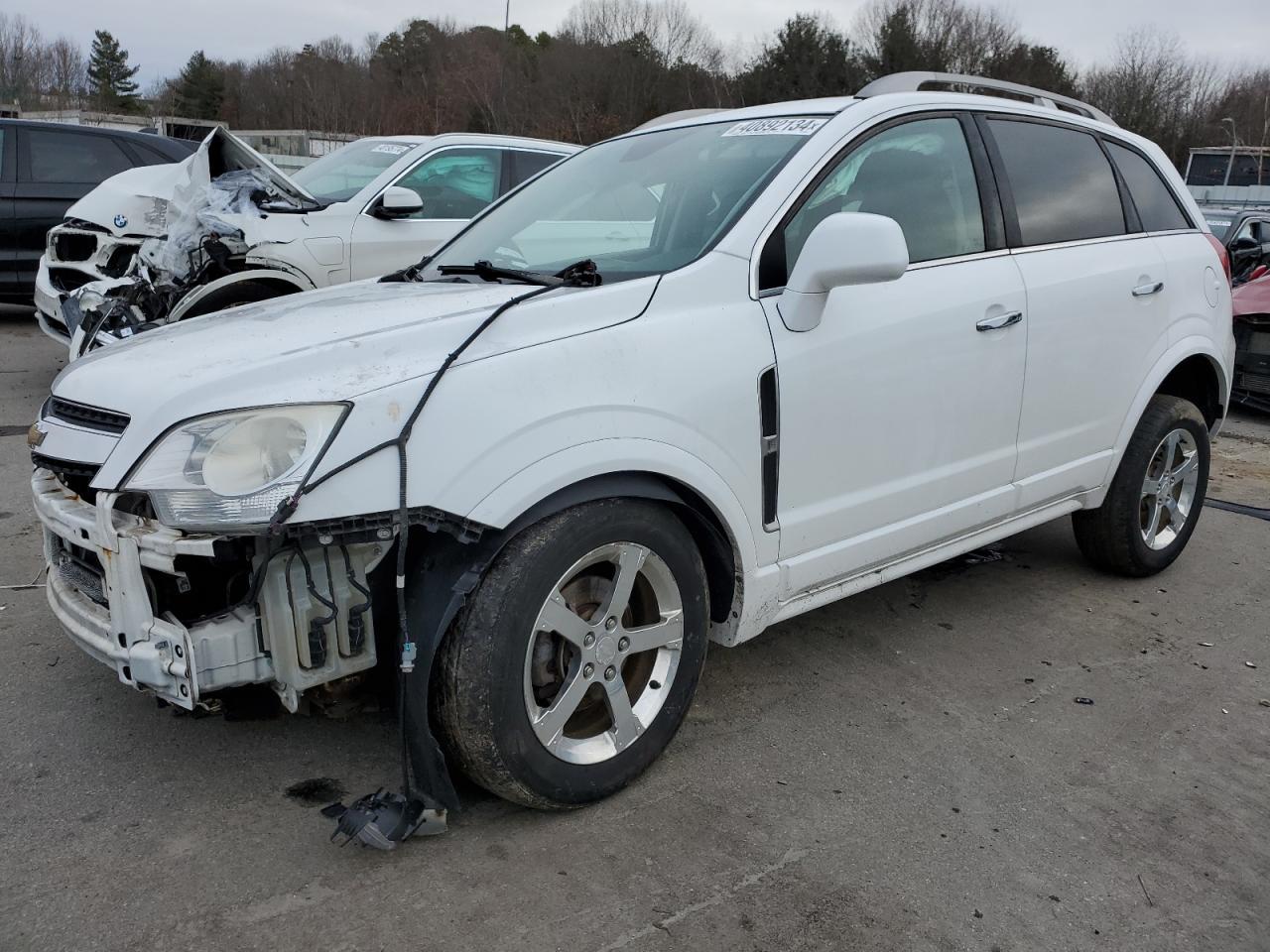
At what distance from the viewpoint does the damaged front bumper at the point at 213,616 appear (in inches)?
92.4

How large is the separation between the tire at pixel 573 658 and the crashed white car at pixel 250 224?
3.78m

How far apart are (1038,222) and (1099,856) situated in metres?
2.27

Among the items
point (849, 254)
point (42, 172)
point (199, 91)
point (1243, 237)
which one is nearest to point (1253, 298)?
point (1243, 237)

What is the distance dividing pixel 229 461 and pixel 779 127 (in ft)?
6.74

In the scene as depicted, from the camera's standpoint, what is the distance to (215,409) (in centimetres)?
237

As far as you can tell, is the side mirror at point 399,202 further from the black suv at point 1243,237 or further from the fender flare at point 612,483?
the black suv at point 1243,237

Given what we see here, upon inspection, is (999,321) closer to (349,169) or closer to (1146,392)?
(1146,392)

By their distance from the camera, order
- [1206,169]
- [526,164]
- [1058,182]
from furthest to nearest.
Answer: [1206,169] → [526,164] → [1058,182]

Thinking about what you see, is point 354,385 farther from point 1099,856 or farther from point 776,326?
point 1099,856

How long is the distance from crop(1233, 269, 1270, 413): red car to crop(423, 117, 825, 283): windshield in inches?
270

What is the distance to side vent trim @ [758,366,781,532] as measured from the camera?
2924 millimetres

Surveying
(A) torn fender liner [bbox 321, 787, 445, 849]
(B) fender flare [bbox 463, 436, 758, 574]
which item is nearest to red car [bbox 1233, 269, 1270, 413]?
(B) fender flare [bbox 463, 436, 758, 574]

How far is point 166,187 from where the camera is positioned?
7285mm

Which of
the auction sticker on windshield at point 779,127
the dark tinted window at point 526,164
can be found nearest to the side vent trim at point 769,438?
the auction sticker on windshield at point 779,127
